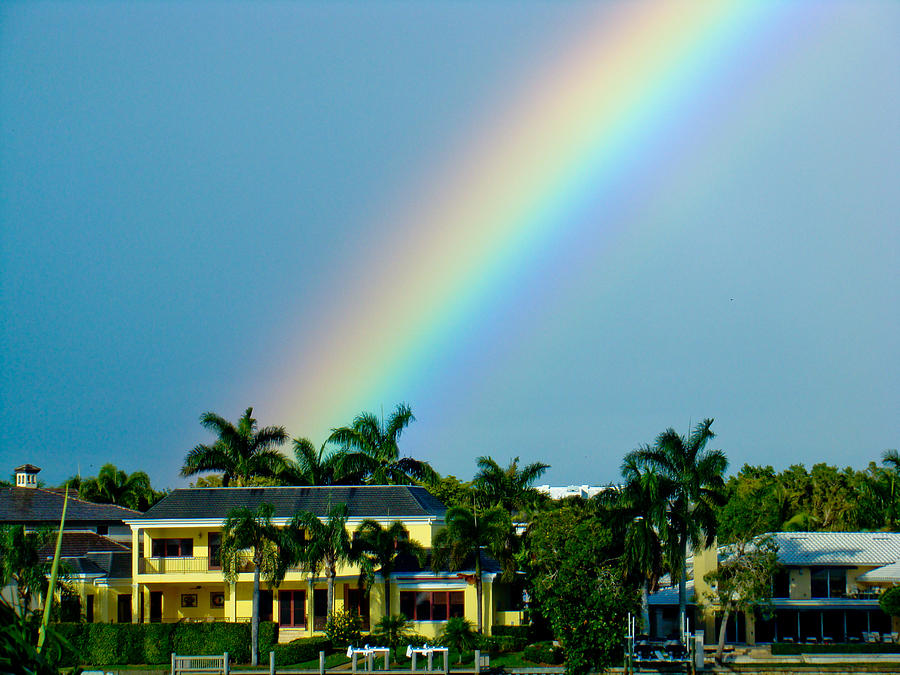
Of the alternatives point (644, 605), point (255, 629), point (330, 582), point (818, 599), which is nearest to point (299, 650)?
point (255, 629)

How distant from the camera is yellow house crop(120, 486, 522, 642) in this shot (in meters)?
49.2

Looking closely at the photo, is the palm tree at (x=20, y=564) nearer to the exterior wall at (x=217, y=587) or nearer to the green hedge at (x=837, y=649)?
the exterior wall at (x=217, y=587)

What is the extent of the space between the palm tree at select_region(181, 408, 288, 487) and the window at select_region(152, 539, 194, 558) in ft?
46.2

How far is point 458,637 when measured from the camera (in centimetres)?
4484

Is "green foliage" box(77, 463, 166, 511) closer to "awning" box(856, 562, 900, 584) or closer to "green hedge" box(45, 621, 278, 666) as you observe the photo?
"green hedge" box(45, 621, 278, 666)

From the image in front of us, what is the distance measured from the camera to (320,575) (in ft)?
160

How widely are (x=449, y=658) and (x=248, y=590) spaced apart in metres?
13.4

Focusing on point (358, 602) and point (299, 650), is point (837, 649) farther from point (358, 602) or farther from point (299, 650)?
point (299, 650)

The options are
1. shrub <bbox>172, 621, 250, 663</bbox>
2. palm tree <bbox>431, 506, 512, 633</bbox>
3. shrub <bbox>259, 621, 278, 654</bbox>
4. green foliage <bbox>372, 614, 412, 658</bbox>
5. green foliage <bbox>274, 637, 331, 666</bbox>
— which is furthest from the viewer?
palm tree <bbox>431, 506, 512, 633</bbox>

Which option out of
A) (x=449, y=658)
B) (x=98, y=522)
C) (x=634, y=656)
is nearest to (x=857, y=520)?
(x=634, y=656)

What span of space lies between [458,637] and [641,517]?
1105 cm

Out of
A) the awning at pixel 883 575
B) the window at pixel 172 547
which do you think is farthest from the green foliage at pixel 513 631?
the awning at pixel 883 575

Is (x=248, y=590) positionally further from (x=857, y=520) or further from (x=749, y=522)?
(x=857, y=520)

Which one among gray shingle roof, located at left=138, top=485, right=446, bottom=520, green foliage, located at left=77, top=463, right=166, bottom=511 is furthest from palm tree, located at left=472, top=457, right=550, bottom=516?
green foliage, located at left=77, top=463, right=166, bottom=511
